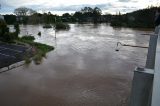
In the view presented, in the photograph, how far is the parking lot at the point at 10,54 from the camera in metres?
12.4

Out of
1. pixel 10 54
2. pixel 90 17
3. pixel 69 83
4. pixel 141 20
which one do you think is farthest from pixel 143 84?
pixel 90 17

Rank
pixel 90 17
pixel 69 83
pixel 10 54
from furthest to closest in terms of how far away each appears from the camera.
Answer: pixel 90 17, pixel 10 54, pixel 69 83

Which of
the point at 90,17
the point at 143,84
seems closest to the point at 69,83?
the point at 143,84

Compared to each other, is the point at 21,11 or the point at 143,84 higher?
the point at 21,11

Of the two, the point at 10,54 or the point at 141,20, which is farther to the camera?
the point at 141,20

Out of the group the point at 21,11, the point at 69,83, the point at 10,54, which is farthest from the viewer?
the point at 21,11

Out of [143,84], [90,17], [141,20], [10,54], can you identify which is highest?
[90,17]

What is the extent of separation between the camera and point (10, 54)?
1424 cm

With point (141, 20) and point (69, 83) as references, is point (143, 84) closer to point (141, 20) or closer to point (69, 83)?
point (69, 83)

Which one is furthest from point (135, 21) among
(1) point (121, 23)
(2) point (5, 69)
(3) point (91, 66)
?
(2) point (5, 69)

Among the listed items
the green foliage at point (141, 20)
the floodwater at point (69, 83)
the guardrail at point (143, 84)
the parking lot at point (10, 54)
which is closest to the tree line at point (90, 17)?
the green foliage at point (141, 20)

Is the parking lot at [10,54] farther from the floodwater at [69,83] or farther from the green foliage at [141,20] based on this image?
the green foliage at [141,20]

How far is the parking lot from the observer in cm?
1245

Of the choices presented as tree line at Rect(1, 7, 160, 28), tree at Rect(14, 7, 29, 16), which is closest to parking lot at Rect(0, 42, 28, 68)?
tree line at Rect(1, 7, 160, 28)
